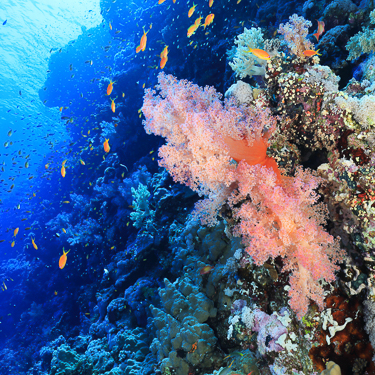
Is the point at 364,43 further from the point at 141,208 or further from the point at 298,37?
the point at 141,208

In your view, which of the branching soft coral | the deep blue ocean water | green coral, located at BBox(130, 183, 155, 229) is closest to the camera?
the branching soft coral

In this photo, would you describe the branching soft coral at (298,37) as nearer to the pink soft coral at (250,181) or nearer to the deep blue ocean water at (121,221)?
the deep blue ocean water at (121,221)

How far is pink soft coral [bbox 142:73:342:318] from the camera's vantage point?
2109mm

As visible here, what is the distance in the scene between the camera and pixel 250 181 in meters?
2.25

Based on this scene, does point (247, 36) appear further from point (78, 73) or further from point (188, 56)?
point (78, 73)

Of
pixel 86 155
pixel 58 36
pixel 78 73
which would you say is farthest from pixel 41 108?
pixel 86 155

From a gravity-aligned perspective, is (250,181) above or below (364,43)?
below

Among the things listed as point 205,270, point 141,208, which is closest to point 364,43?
point 205,270

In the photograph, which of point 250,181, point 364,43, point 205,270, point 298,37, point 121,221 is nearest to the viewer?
point 250,181

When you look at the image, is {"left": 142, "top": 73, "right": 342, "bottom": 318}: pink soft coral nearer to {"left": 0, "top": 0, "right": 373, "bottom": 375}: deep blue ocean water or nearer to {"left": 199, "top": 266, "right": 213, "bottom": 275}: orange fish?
{"left": 0, "top": 0, "right": 373, "bottom": 375}: deep blue ocean water

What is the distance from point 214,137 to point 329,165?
1.28 m

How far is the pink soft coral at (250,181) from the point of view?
2.11 meters

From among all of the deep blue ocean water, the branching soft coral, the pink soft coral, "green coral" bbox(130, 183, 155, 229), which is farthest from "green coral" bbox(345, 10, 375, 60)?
"green coral" bbox(130, 183, 155, 229)

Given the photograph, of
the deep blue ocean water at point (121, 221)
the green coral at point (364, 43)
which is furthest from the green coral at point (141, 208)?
the green coral at point (364, 43)
